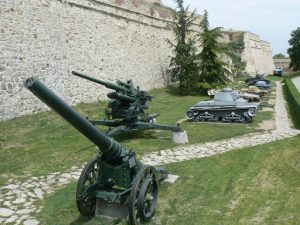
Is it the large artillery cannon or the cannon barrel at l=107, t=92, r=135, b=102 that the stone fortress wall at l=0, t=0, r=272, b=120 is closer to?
the cannon barrel at l=107, t=92, r=135, b=102

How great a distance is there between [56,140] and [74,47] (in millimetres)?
6419

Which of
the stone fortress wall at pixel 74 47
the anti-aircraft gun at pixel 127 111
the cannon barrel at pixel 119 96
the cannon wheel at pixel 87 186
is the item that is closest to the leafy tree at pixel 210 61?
the stone fortress wall at pixel 74 47

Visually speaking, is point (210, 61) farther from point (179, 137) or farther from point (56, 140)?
point (56, 140)

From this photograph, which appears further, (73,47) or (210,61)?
(210,61)

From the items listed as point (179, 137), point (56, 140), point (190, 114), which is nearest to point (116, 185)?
point (179, 137)

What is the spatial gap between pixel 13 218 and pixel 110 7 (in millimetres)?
14763

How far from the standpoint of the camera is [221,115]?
1406 centimetres

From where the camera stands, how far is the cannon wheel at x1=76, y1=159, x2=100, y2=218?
5504mm

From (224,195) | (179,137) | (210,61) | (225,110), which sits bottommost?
(224,195)

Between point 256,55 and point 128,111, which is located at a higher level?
point 256,55

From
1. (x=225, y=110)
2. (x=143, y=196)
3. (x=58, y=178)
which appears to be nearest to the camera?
(x=143, y=196)

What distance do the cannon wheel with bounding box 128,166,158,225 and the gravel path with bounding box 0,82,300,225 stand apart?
1594 mm

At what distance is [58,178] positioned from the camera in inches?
299

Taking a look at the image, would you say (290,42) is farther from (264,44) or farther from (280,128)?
(280,128)
